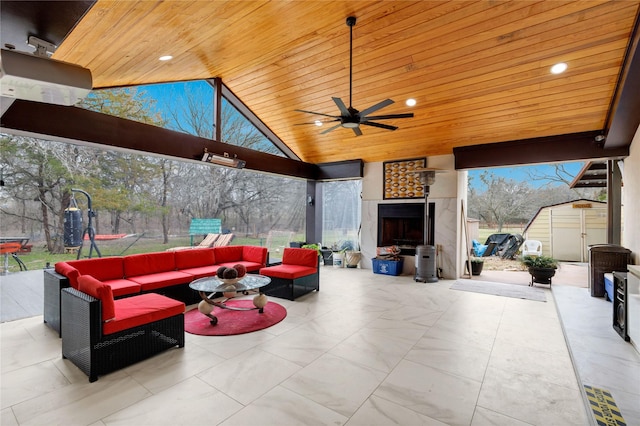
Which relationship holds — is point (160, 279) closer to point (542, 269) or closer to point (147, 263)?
point (147, 263)

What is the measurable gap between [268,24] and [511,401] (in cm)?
450

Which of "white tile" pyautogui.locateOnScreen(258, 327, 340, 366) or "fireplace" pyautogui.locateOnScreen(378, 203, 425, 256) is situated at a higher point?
"fireplace" pyautogui.locateOnScreen(378, 203, 425, 256)

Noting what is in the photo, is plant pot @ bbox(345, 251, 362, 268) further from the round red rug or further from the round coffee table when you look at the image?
the round coffee table

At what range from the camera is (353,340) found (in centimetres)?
330

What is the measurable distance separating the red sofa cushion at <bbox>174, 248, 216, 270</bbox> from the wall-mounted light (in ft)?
5.32

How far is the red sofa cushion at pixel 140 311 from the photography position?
2630 millimetres

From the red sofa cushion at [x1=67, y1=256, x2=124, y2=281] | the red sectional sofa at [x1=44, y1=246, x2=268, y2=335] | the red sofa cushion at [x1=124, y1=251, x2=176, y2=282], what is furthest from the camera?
the red sofa cushion at [x1=124, y1=251, x2=176, y2=282]

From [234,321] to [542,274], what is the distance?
222 inches

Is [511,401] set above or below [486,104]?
below

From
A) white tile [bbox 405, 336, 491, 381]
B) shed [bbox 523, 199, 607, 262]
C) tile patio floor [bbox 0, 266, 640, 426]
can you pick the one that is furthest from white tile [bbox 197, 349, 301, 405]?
shed [bbox 523, 199, 607, 262]

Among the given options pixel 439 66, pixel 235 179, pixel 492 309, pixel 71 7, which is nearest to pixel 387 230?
pixel 492 309

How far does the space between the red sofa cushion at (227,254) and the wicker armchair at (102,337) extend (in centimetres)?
245

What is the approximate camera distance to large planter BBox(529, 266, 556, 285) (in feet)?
18.4

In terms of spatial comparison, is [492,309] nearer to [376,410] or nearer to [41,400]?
[376,410]
